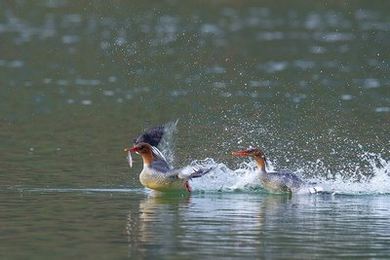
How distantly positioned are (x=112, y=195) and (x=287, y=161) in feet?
14.6

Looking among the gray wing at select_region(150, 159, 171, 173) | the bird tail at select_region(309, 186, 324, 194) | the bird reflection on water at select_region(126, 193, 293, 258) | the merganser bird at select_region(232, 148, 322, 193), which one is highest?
the gray wing at select_region(150, 159, 171, 173)

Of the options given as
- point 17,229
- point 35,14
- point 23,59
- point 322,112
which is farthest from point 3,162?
point 35,14

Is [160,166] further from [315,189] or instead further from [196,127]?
[196,127]

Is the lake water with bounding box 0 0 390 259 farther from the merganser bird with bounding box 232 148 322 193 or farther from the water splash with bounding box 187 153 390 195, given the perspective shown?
the merganser bird with bounding box 232 148 322 193

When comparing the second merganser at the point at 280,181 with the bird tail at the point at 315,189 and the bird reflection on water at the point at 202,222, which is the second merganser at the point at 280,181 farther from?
the bird reflection on water at the point at 202,222

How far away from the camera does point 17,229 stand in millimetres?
15688

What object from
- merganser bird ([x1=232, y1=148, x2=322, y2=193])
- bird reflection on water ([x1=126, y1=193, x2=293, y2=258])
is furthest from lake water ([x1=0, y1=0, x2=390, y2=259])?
merganser bird ([x1=232, y1=148, x2=322, y2=193])

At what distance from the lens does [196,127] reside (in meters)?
25.7

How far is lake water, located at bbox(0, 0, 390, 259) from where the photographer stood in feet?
50.8

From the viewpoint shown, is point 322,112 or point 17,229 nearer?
point 17,229

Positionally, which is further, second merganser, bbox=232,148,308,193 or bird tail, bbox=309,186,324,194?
second merganser, bbox=232,148,308,193

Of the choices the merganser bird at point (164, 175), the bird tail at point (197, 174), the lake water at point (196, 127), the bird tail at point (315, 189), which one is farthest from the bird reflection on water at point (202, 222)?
the bird tail at point (315, 189)

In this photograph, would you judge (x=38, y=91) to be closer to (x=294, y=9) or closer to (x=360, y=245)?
(x=360, y=245)

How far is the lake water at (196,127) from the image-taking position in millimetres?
15477
